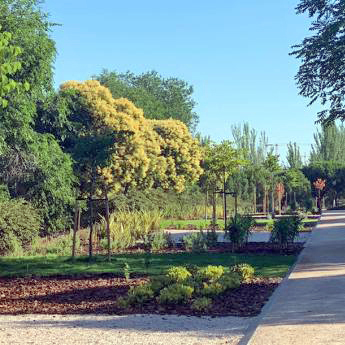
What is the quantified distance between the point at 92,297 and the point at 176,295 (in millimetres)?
1625

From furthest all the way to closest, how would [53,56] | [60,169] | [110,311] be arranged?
1. [60,169]
2. [53,56]
3. [110,311]

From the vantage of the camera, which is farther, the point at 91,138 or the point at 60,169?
the point at 60,169

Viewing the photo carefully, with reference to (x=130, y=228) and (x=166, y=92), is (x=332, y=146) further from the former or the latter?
(x=130, y=228)

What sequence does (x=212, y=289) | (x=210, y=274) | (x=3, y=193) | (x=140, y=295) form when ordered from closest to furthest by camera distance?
(x=140, y=295), (x=212, y=289), (x=210, y=274), (x=3, y=193)

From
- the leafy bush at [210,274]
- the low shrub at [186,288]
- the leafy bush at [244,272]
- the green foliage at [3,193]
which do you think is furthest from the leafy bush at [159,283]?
the green foliage at [3,193]

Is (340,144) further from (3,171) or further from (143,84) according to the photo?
(3,171)

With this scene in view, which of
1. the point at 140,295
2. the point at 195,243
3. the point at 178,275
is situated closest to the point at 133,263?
the point at 195,243

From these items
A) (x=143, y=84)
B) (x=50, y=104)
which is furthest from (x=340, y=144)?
(x=50, y=104)

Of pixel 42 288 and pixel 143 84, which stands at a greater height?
pixel 143 84

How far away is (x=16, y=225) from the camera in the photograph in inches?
663

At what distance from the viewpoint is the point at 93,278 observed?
36.7ft

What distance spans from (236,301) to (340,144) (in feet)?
221

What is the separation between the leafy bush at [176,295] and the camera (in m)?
8.19

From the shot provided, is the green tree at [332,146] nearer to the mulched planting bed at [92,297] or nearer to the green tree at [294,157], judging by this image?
the green tree at [294,157]
